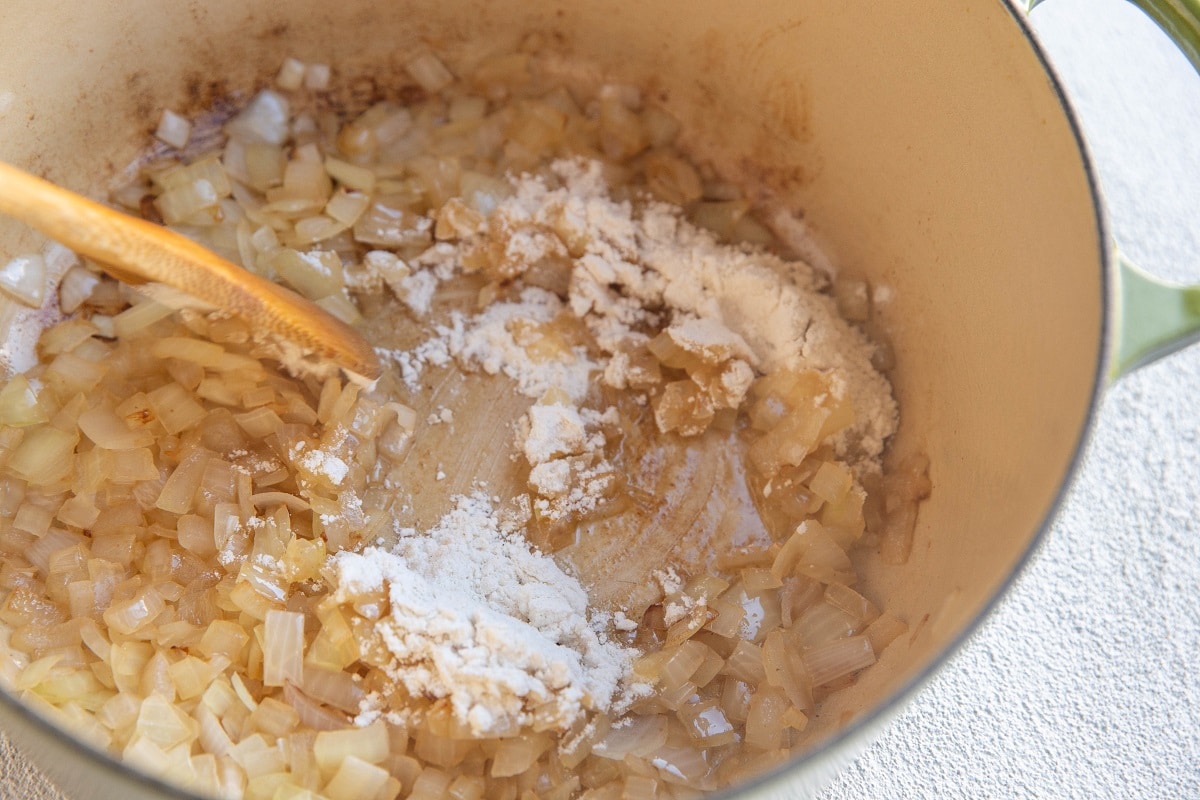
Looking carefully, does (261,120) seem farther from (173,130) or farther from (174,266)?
(174,266)

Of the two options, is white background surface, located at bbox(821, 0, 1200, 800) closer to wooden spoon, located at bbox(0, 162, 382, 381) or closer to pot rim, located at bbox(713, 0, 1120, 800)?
pot rim, located at bbox(713, 0, 1120, 800)

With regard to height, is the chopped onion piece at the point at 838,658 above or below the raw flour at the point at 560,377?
below

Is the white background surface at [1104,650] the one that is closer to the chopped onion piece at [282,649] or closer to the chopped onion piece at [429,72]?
the chopped onion piece at [282,649]

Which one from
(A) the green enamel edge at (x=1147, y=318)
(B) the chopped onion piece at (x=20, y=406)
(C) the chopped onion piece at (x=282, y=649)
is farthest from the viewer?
(B) the chopped onion piece at (x=20, y=406)

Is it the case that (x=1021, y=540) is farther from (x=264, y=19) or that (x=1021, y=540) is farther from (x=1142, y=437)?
(x=264, y=19)

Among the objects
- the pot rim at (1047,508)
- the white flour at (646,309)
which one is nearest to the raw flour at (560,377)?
the white flour at (646,309)

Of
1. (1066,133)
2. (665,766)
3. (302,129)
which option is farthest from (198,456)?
(1066,133)
